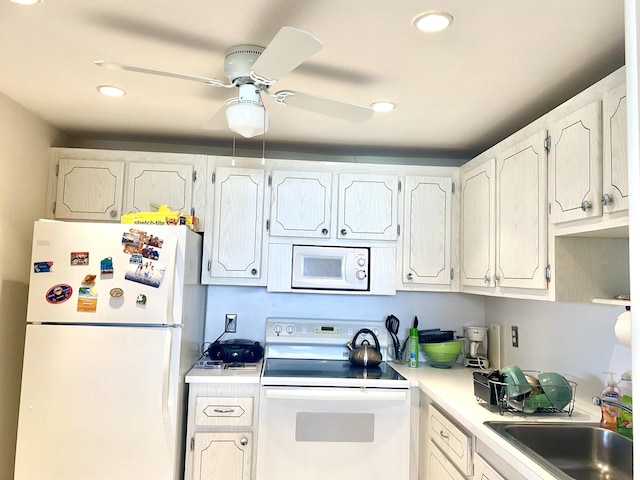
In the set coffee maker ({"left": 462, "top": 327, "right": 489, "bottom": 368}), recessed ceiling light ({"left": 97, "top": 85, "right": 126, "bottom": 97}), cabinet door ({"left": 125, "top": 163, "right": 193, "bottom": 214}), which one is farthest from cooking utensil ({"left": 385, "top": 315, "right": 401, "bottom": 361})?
recessed ceiling light ({"left": 97, "top": 85, "right": 126, "bottom": 97})

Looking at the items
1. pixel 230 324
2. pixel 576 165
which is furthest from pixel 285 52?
pixel 230 324

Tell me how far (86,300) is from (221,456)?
102 cm

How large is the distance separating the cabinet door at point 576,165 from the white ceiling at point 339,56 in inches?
10.1

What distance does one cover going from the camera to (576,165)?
1681 millimetres

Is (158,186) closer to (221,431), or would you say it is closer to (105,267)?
(105,267)

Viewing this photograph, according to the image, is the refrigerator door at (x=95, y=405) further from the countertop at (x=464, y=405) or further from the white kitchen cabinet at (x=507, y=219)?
the white kitchen cabinet at (x=507, y=219)

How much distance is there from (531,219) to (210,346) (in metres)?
1.88

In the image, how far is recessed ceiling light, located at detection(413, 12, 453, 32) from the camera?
1494mm

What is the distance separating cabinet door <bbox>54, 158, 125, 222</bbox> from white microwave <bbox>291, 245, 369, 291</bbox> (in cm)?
110

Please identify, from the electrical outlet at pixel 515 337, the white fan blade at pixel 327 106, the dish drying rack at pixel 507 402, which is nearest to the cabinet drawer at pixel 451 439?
the dish drying rack at pixel 507 402

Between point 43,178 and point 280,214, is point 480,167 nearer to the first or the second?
point 280,214

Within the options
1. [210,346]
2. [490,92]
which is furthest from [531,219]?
[210,346]

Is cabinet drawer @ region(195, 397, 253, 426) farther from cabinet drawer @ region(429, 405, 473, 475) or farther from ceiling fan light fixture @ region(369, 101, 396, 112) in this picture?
ceiling fan light fixture @ region(369, 101, 396, 112)

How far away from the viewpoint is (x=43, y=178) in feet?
8.73
